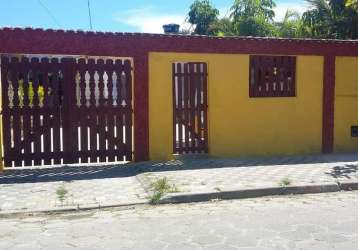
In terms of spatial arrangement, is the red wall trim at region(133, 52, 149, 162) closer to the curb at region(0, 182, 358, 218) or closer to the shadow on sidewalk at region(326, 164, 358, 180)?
the curb at region(0, 182, 358, 218)

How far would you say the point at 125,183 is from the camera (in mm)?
8297

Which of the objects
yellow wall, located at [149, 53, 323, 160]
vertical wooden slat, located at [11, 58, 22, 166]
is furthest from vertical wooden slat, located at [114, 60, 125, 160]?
vertical wooden slat, located at [11, 58, 22, 166]

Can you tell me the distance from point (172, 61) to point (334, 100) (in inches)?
158

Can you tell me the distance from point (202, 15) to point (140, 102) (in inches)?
871

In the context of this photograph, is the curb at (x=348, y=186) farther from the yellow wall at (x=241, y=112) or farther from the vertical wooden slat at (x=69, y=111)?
the vertical wooden slat at (x=69, y=111)

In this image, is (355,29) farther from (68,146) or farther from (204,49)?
(68,146)

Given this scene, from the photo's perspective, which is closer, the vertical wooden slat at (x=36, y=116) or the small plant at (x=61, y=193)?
the small plant at (x=61, y=193)

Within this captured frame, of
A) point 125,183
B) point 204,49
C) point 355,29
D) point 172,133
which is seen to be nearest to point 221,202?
point 125,183

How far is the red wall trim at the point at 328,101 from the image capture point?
11344 millimetres

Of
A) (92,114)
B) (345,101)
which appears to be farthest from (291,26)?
(92,114)

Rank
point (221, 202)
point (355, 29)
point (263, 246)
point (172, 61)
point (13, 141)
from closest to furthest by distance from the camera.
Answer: point (263, 246), point (221, 202), point (13, 141), point (172, 61), point (355, 29)

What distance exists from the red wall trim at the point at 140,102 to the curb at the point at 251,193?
2946mm

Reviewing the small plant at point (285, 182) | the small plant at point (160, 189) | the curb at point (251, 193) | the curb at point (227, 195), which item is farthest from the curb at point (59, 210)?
the small plant at point (285, 182)

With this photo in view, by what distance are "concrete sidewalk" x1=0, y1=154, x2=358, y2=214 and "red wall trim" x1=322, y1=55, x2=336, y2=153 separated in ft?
3.35
